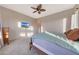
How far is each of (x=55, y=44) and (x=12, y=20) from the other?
65 cm

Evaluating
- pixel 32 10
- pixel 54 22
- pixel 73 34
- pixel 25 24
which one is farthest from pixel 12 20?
pixel 73 34

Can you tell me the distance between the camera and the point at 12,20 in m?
1.92

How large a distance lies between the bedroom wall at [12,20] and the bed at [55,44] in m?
0.24

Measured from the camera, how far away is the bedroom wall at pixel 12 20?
1903mm

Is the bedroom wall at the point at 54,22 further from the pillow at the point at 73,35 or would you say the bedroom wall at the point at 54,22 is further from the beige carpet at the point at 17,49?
the beige carpet at the point at 17,49

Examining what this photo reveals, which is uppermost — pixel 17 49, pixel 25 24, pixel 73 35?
pixel 25 24

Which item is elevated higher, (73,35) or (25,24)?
(25,24)

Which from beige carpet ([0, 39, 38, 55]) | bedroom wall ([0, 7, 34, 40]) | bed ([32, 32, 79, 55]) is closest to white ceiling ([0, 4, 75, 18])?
bedroom wall ([0, 7, 34, 40])

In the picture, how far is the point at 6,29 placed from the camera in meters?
1.94

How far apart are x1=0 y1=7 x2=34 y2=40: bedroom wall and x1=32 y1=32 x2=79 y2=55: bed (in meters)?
0.24

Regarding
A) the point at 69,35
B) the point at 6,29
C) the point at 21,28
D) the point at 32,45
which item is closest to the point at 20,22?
the point at 21,28

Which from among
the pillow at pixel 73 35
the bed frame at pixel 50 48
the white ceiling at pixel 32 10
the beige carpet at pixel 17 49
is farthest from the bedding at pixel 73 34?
the beige carpet at pixel 17 49

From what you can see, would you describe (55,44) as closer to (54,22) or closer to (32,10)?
(54,22)

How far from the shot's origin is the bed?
1.84m
